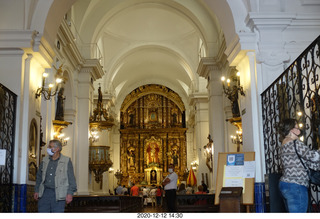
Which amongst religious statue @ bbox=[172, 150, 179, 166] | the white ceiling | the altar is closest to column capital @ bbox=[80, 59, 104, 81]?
the white ceiling

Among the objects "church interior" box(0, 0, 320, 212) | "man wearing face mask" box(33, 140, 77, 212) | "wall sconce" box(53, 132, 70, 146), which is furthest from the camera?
"wall sconce" box(53, 132, 70, 146)

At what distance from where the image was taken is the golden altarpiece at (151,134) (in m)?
33.1

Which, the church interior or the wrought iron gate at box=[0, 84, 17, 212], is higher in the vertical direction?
the church interior

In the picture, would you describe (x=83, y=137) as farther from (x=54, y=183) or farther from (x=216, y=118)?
(x=54, y=183)

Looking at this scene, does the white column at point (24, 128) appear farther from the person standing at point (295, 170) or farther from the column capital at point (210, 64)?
the column capital at point (210, 64)

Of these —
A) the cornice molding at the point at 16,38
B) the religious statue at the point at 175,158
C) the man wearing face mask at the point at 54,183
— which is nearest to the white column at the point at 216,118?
the cornice molding at the point at 16,38

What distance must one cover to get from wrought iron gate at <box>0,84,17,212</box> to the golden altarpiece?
24.9m

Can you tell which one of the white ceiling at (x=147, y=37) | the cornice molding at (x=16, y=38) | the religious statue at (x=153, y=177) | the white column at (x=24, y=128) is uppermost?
the white ceiling at (x=147, y=37)

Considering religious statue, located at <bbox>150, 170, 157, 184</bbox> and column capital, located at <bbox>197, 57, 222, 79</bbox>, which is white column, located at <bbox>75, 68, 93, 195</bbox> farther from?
religious statue, located at <bbox>150, 170, 157, 184</bbox>

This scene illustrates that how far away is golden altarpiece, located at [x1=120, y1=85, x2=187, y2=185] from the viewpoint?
3312 centimetres

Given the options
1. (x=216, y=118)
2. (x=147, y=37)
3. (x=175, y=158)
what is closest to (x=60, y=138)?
(x=216, y=118)

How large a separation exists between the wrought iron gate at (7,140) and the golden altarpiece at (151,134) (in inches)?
980

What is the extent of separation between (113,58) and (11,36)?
1482 centimetres

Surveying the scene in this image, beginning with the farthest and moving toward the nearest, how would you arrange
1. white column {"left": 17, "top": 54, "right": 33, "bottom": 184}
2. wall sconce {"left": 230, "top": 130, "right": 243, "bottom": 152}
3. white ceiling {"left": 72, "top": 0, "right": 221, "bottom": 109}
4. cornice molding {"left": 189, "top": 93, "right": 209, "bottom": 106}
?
cornice molding {"left": 189, "top": 93, "right": 209, "bottom": 106}
white ceiling {"left": 72, "top": 0, "right": 221, "bottom": 109}
wall sconce {"left": 230, "top": 130, "right": 243, "bottom": 152}
white column {"left": 17, "top": 54, "right": 33, "bottom": 184}
